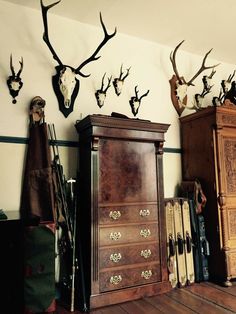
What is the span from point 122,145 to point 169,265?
1.27m

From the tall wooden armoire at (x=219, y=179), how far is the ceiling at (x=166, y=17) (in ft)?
3.18

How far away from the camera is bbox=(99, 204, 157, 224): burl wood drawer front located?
2234mm

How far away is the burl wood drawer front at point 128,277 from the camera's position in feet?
7.07

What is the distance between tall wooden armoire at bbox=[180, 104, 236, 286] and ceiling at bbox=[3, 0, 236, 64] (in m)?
0.97

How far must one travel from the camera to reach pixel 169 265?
8.37 ft

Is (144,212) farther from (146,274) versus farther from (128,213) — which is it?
(146,274)

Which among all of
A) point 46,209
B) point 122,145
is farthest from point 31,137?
point 122,145

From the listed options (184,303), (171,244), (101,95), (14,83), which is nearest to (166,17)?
(101,95)

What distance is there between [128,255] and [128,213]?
362 millimetres

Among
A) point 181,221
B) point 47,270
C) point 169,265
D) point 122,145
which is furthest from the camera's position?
→ point 181,221

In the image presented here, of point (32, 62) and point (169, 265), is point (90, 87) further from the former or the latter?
point (169, 265)

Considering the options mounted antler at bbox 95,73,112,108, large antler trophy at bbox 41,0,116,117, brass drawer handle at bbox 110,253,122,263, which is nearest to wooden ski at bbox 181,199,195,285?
brass drawer handle at bbox 110,253,122,263

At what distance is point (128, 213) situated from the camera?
2334mm

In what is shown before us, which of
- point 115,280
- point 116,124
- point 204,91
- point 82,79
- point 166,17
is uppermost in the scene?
point 166,17
